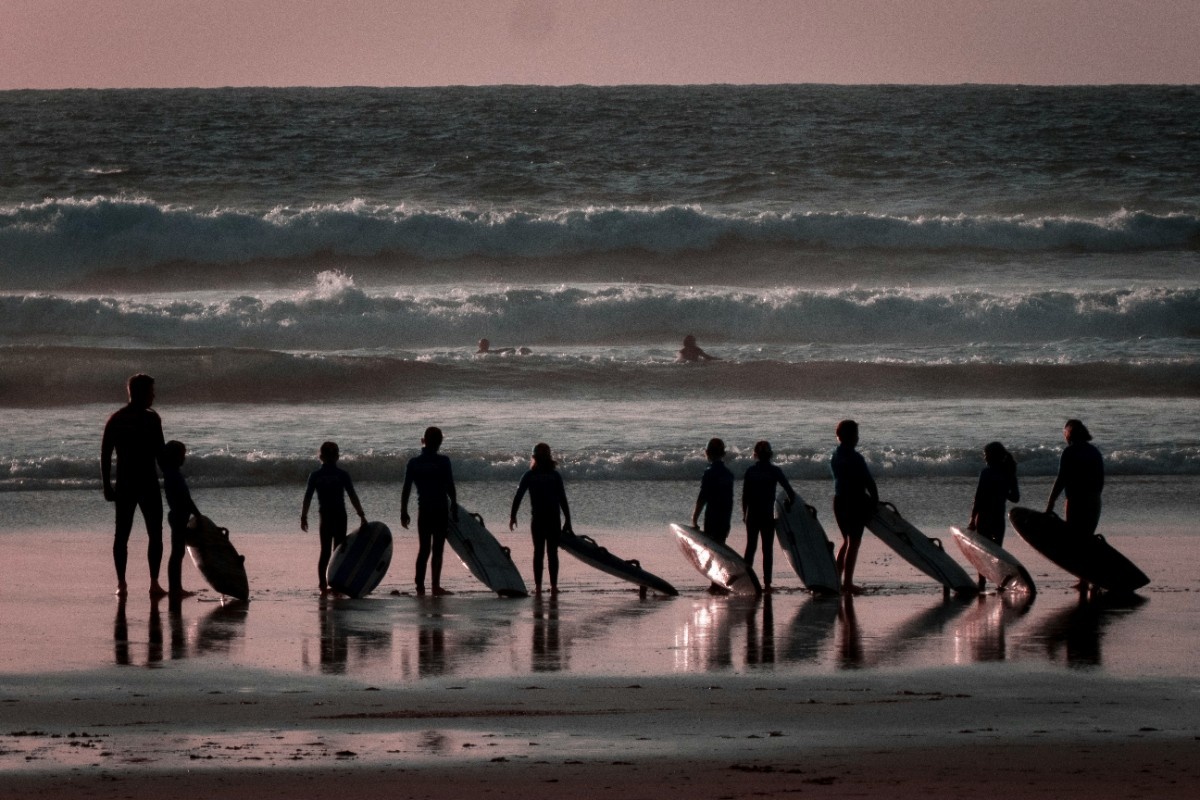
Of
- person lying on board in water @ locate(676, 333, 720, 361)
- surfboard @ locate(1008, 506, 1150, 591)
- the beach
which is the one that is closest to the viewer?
the beach

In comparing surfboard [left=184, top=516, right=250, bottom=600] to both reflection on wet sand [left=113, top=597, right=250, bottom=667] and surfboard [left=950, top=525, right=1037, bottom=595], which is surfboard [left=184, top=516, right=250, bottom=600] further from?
surfboard [left=950, top=525, right=1037, bottom=595]

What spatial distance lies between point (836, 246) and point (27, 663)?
96.9ft

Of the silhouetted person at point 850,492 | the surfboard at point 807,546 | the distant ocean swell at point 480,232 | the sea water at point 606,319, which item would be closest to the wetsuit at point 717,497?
the surfboard at point 807,546

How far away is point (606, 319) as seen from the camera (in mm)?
30391

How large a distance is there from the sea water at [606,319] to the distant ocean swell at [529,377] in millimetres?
79

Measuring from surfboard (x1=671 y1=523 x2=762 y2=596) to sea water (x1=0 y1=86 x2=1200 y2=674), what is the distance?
29 centimetres

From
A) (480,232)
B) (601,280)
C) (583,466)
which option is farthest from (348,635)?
(480,232)

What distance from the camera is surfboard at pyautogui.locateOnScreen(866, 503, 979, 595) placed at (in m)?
10.9

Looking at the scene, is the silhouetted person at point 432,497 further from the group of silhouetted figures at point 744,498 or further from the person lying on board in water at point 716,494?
the person lying on board in water at point 716,494

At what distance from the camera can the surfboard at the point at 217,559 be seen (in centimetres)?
1037

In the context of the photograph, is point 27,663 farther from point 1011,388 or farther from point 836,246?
point 836,246

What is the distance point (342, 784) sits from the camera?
5793 mm

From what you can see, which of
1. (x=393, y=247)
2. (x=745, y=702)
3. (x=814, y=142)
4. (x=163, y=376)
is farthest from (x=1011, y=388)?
(x=814, y=142)

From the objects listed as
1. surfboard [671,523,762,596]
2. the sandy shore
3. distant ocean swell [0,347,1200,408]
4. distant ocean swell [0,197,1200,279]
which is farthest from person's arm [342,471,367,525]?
distant ocean swell [0,197,1200,279]
